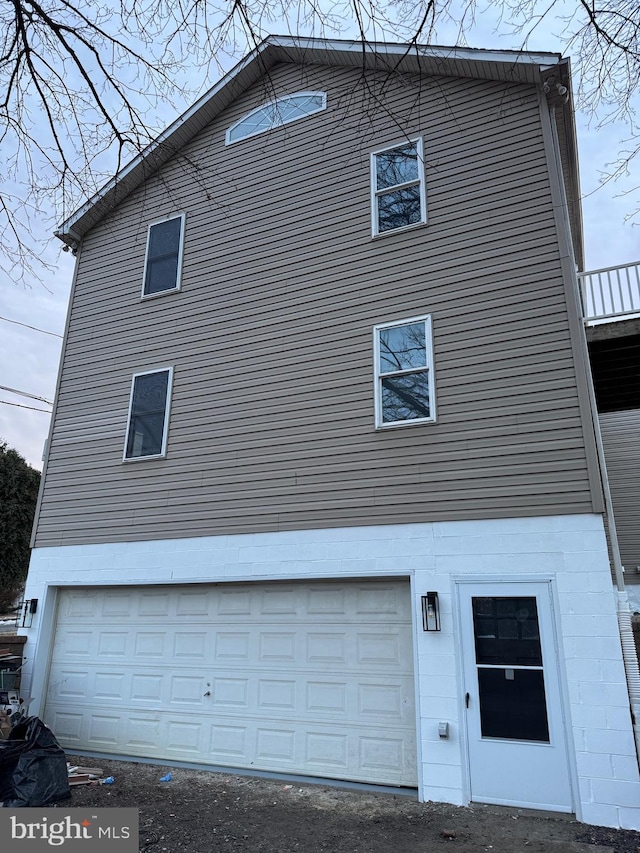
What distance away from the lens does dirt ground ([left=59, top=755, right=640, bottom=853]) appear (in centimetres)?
506

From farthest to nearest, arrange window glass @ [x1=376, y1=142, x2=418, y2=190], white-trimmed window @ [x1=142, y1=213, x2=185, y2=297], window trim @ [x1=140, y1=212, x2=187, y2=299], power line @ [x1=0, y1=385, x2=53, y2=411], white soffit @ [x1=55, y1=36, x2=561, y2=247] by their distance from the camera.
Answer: power line @ [x1=0, y1=385, x2=53, y2=411] < white-trimmed window @ [x1=142, y1=213, x2=185, y2=297] < window trim @ [x1=140, y1=212, x2=187, y2=299] < window glass @ [x1=376, y1=142, x2=418, y2=190] < white soffit @ [x1=55, y1=36, x2=561, y2=247]

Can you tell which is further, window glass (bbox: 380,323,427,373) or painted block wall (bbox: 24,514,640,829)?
window glass (bbox: 380,323,427,373)

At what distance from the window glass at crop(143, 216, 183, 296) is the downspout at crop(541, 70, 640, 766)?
567cm

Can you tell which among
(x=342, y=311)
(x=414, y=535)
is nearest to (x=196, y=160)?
(x=342, y=311)

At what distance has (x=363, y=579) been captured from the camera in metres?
7.15

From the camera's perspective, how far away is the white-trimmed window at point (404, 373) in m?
7.27

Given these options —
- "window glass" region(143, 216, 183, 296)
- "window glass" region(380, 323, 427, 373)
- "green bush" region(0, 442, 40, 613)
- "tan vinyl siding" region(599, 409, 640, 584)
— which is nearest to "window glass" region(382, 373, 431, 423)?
"window glass" region(380, 323, 427, 373)

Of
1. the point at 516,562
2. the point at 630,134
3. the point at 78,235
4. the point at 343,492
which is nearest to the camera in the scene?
the point at 630,134

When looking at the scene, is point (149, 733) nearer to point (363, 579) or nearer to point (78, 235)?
point (363, 579)

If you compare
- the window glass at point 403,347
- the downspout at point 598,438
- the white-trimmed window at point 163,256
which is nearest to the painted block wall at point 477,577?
the downspout at point 598,438

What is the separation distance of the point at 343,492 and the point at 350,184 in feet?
14.1

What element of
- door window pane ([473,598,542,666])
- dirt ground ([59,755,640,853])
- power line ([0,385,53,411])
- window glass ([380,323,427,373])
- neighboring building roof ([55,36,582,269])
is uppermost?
neighboring building roof ([55,36,582,269])

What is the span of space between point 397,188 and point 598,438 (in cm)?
417

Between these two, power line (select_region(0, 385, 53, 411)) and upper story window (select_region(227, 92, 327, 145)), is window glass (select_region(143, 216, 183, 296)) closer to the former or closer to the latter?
upper story window (select_region(227, 92, 327, 145))
